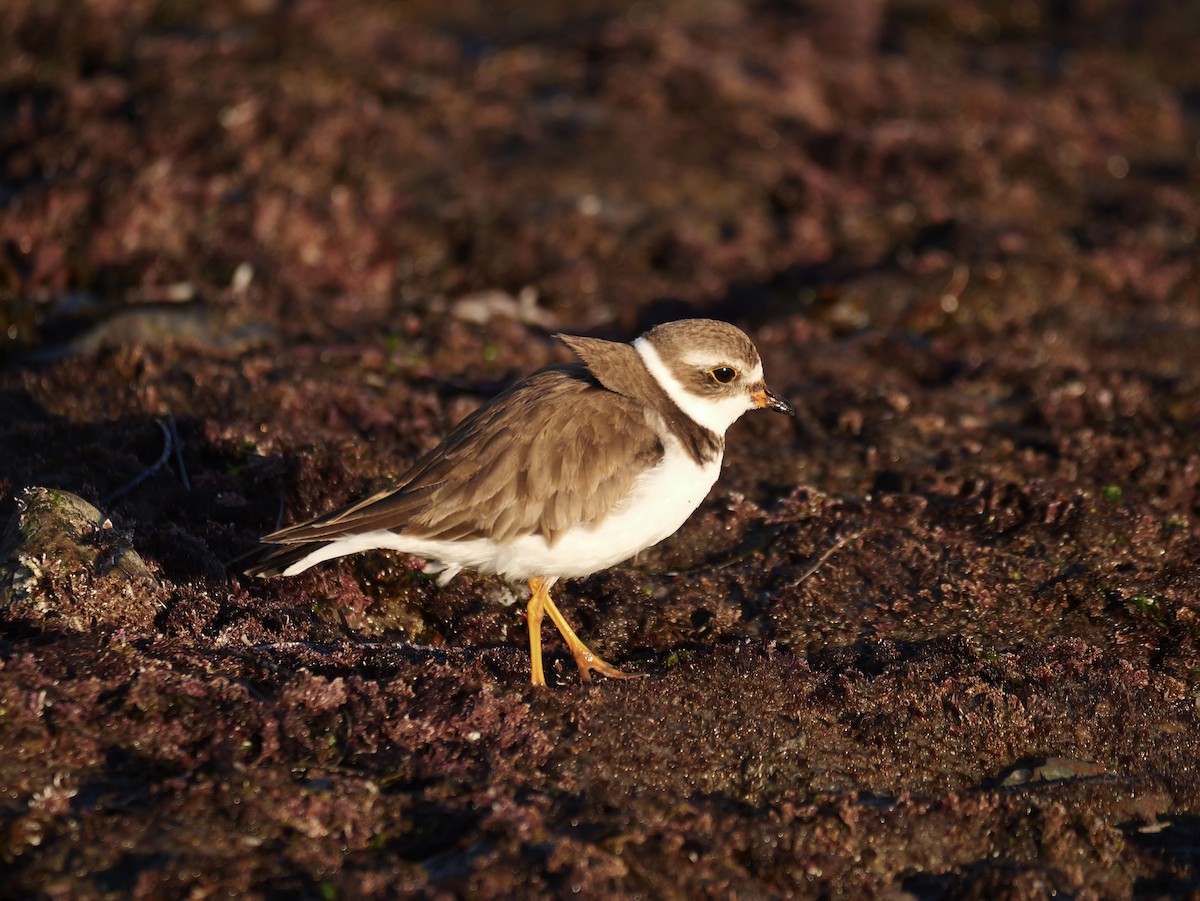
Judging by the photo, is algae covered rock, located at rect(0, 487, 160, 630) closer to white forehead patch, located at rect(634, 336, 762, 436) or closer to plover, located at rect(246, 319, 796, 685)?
plover, located at rect(246, 319, 796, 685)

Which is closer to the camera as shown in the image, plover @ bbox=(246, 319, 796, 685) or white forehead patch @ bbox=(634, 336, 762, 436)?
plover @ bbox=(246, 319, 796, 685)

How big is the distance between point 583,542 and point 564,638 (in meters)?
0.84

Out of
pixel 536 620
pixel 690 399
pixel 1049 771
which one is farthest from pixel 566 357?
pixel 1049 771

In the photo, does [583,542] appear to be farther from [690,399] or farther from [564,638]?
[690,399]

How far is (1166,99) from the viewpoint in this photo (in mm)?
20641

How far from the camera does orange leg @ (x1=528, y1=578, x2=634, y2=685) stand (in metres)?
7.32

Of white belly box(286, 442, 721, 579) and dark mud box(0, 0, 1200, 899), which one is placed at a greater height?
white belly box(286, 442, 721, 579)

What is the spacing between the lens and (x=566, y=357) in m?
13.1

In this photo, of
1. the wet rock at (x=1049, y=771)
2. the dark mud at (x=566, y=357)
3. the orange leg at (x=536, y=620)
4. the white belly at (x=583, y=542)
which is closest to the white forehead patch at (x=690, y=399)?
the white belly at (x=583, y=542)

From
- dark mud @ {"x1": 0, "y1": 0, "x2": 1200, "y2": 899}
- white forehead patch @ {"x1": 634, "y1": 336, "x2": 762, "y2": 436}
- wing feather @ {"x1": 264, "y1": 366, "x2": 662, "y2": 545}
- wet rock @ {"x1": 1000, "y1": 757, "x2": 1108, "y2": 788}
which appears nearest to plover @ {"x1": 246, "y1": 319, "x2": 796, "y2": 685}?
wing feather @ {"x1": 264, "y1": 366, "x2": 662, "y2": 545}

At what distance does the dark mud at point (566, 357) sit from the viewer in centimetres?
607

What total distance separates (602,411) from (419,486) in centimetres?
120

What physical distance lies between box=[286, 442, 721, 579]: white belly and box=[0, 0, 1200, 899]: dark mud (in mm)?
594

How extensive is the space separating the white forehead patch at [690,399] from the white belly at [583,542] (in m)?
0.60
